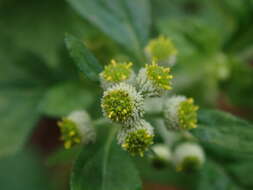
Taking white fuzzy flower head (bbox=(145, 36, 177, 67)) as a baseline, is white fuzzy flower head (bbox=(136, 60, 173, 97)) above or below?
below

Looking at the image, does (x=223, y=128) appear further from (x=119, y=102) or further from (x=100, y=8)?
(x=100, y=8)

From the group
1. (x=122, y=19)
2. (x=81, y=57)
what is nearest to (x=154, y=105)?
(x=81, y=57)

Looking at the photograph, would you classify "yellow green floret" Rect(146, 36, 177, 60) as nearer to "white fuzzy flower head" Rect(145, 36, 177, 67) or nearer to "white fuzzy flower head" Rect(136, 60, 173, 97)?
"white fuzzy flower head" Rect(145, 36, 177, 67)

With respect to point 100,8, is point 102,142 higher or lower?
lower

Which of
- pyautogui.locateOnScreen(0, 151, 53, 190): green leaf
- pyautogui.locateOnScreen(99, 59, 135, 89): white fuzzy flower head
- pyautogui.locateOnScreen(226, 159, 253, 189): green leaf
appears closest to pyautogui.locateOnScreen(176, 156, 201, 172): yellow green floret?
pyautogui.locateOnScreen(226, 159, 253, 189): green leaf

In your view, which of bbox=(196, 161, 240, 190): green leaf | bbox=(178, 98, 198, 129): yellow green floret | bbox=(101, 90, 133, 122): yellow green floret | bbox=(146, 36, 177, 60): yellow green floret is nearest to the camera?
bbox=(101, 90, 133, 122): yellow green floret

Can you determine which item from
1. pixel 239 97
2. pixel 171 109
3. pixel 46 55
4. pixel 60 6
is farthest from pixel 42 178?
pixel 171 109
